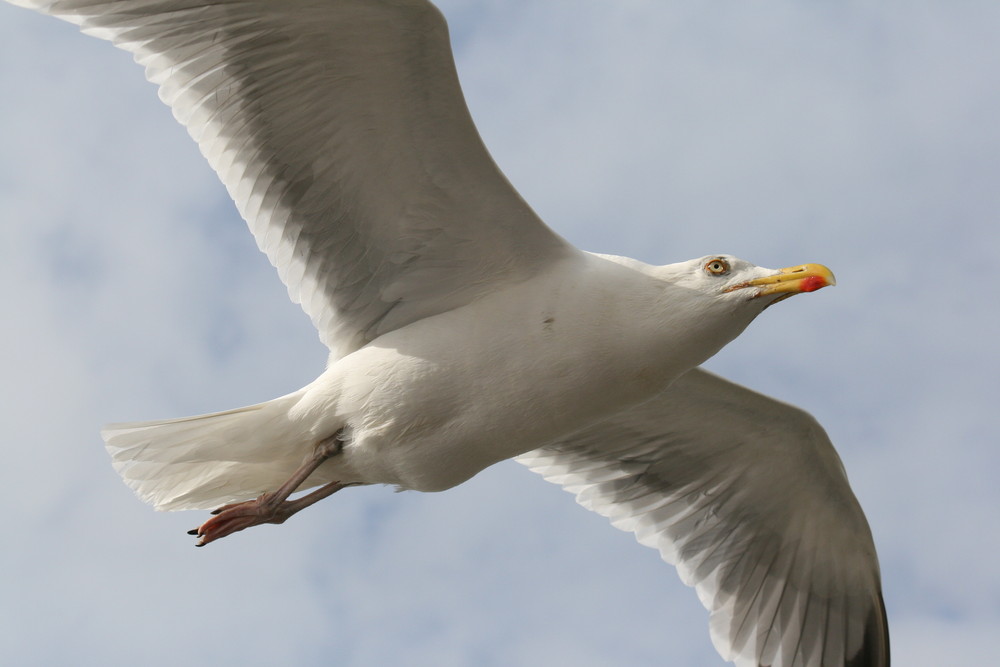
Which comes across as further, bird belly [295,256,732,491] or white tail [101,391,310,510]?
white tail [101,391,310,510]


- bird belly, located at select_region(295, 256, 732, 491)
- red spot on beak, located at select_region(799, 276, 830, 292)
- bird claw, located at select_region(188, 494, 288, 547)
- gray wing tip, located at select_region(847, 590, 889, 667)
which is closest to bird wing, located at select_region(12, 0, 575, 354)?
bird belly, located at select_region(295, 256, 732, 491)

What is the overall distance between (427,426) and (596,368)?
107 cm

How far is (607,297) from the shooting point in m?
8.05

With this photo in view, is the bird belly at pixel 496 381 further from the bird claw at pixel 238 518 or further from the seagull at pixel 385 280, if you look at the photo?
the bird claw at pixel 238 518

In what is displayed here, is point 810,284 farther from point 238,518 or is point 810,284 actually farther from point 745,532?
point 238,518

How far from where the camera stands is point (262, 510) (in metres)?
8.49

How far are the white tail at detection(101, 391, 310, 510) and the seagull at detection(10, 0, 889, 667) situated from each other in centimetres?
1

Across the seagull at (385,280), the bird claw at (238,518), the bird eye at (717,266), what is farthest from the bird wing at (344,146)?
the bird claw at (238,518)

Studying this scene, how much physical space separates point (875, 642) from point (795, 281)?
12.8ft

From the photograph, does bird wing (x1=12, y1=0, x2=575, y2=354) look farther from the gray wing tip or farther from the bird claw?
the gray wing tip

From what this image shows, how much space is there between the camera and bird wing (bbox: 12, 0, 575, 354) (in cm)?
785

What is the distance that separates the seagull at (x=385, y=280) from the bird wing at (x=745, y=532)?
4.09 feet

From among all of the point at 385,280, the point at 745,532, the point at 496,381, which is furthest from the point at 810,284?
the point at 745,532

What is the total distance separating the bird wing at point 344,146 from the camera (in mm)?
7852
